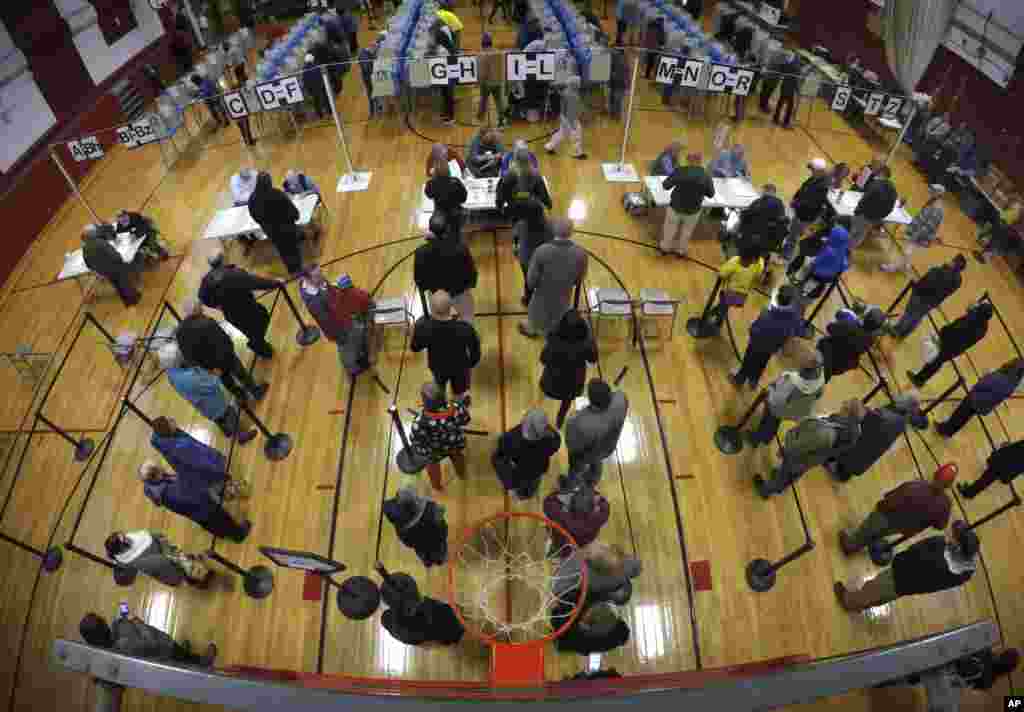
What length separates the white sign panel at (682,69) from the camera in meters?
8.46

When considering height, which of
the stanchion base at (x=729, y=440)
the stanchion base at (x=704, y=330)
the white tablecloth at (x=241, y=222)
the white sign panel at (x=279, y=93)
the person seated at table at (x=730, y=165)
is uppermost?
the white sign panel at (x=279, y=93)

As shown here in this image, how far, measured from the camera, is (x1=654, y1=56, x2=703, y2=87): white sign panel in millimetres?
8461

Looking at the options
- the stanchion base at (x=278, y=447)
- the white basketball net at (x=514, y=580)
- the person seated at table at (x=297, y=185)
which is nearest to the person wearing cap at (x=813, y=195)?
the white basketball net at (x=514, y=580)

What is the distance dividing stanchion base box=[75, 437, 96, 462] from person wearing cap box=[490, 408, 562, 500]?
17.2ft

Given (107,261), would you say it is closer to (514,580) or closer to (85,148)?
(85,148)

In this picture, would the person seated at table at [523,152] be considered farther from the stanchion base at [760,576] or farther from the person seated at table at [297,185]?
the stanchion base at [760,576]

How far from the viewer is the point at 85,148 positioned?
778cm

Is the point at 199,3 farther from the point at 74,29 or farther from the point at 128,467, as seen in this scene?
the point at 128,467

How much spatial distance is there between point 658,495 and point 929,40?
652 centimetres

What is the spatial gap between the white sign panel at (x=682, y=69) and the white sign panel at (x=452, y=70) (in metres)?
3.15

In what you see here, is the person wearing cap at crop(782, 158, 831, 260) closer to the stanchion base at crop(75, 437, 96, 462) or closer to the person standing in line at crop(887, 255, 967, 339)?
the person standing in line at crop(887, 255, 967, 339)

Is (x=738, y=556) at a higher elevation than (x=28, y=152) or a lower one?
lower

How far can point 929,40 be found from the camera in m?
6.39

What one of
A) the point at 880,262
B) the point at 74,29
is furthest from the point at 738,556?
the point at 74,29
